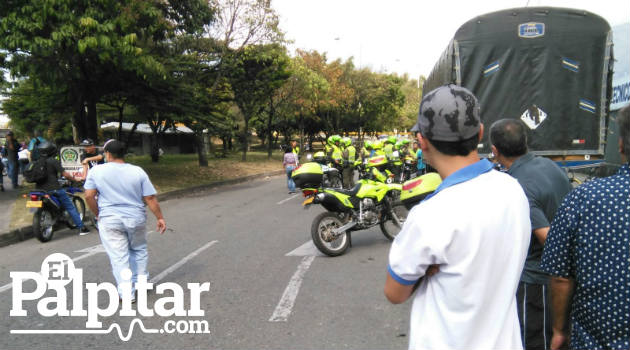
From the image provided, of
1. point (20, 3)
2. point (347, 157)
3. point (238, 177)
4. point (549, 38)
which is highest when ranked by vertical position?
point (20, 3)

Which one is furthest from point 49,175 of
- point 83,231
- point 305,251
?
point 305,251

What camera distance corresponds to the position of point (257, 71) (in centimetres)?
2423

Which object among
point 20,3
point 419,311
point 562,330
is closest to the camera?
point 419,311

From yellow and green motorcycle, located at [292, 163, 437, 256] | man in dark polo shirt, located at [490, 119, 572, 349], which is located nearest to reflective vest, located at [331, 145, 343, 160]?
yellow and green motorcycle, located at [292, 163, 437, 256]

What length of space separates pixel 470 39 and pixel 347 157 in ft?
22.2

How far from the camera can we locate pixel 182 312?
4480mm

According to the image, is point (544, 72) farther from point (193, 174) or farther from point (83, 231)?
point (193, 174)

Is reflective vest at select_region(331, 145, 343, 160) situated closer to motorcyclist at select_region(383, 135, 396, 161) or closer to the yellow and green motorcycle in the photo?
motorcyclist at select_region(383, 135, 396, 161)

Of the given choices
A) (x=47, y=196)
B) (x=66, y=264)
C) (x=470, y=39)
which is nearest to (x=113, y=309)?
(x=66, y=264)

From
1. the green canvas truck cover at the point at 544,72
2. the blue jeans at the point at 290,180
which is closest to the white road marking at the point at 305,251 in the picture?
the green canvas truck cover at the point at 544,72

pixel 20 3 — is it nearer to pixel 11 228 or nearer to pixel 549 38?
pixel 11 228

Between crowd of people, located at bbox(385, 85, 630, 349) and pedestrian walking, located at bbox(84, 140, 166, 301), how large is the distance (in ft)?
12.7

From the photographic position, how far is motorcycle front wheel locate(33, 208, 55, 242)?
25.7ft

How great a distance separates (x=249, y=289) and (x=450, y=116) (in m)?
4.03
